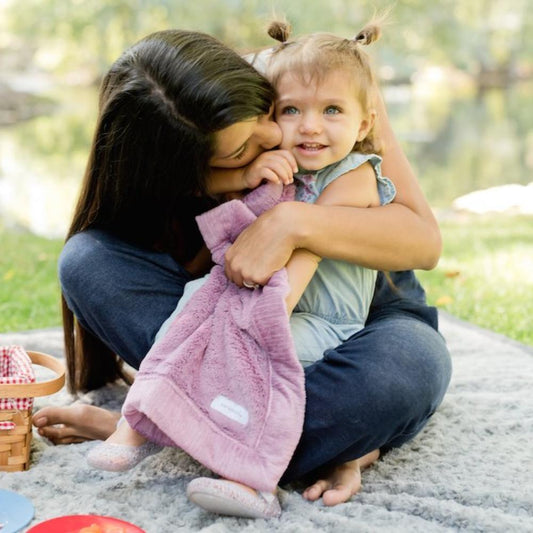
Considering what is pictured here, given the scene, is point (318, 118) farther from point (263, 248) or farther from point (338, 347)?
point (338, 347)

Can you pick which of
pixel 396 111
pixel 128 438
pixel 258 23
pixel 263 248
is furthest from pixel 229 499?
pixel 396 111

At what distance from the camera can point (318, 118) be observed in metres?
1.63

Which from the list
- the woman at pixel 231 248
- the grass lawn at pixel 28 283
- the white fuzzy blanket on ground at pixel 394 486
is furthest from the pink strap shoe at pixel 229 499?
the grass lawn at pixel 28 283

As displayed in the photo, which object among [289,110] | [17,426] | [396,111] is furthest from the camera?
[396,111]

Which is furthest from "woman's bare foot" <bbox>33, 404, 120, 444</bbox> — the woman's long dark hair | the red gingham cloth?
the woman's long dark hair

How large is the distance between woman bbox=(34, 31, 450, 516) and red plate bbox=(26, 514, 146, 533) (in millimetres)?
331

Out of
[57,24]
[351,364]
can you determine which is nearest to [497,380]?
[351,364]

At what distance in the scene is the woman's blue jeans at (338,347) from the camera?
1473mm

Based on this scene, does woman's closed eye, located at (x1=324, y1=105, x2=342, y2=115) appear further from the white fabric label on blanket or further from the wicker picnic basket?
the wicker picnic basket

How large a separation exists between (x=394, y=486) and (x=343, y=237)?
0.48 metres

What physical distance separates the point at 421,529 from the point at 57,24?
39.9 ft

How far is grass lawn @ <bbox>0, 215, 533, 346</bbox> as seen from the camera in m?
2.86

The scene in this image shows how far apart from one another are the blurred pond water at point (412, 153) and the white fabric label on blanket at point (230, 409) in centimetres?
328

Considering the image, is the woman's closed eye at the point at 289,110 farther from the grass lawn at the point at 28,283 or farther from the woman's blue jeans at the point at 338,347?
the grass lawn at the point at 28,283
